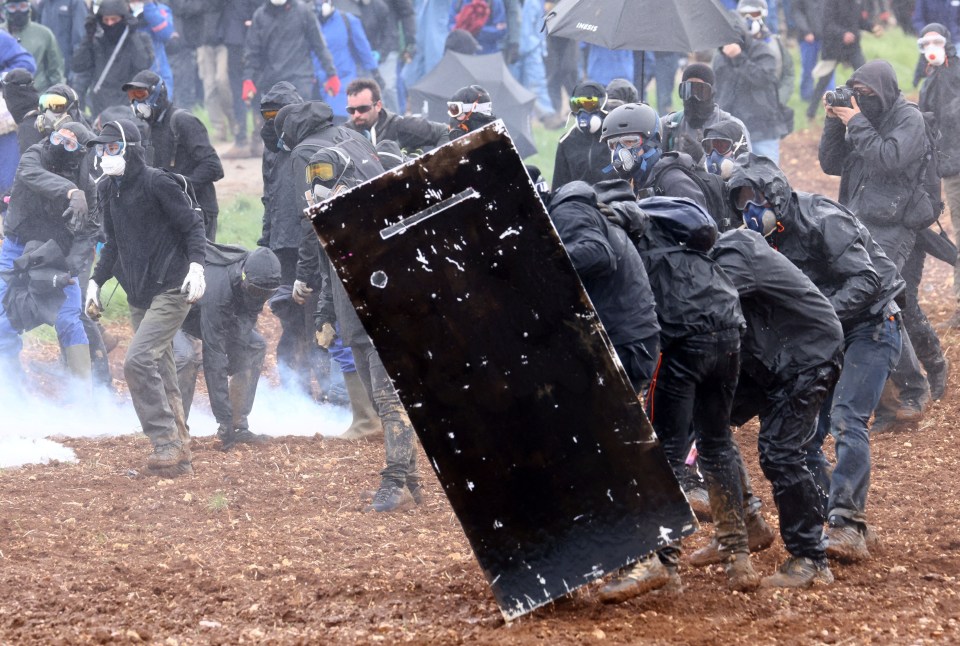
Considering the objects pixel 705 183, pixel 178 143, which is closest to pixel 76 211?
pixel 178 143

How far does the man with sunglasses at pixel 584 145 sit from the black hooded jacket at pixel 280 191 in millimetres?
2026

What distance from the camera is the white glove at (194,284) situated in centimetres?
905

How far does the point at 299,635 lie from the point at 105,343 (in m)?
7.43

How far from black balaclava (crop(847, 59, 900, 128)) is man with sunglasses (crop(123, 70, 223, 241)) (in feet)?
15.3

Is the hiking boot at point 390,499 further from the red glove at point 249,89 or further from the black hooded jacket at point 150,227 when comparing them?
the red glove at point 249,89

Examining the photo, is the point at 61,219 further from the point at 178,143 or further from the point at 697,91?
the point at 697,91

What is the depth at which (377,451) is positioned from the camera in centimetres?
983

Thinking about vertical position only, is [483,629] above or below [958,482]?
above

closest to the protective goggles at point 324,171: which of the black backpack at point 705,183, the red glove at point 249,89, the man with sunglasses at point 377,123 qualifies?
the black backpack at point 705,183

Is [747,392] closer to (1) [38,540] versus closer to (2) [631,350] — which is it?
(2) [631,350]

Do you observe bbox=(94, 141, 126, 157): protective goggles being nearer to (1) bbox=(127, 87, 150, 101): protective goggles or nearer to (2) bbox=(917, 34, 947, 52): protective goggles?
(1) bbox=(127, 87, 150, 101): protective goggles

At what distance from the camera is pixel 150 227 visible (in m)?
9.23

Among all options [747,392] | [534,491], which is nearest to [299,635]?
[534,491]

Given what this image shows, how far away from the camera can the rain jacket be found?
1469cm
